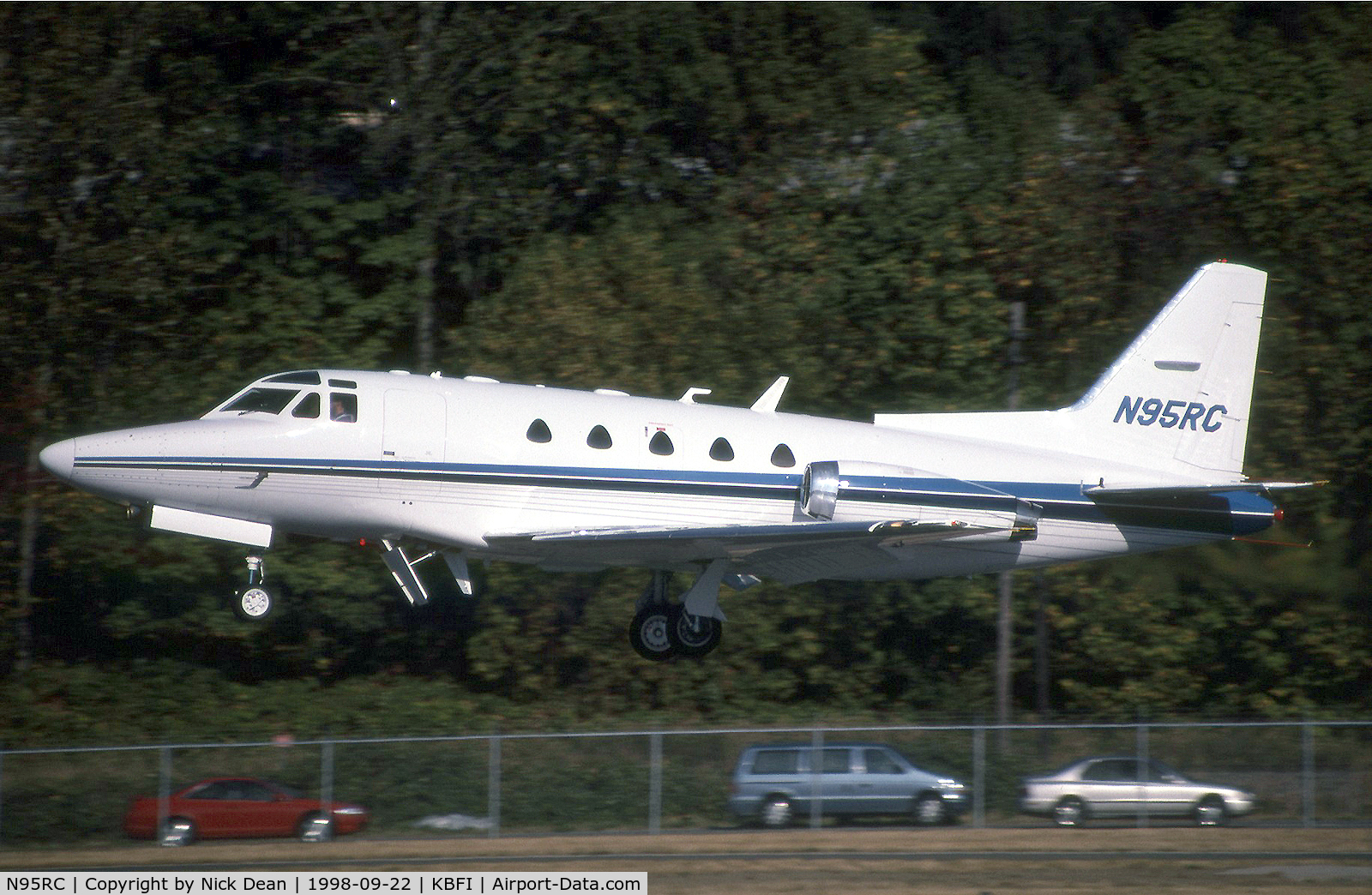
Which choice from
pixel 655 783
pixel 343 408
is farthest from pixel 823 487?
pixel 343 408

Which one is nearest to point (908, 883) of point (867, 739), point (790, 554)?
point (867, 739)

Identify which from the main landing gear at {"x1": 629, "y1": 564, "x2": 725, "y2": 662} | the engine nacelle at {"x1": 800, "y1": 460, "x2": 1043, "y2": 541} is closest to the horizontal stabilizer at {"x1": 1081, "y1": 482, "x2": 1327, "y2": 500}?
the engine nacelle at {"x1": 800, "y1": 460, "x2": 1043, "y2": 541}

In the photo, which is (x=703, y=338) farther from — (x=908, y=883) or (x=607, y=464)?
(x=908, y=883)

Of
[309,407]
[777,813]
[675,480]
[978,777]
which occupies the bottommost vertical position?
[777,813]

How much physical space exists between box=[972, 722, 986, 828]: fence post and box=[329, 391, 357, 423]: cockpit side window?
860 centimetres

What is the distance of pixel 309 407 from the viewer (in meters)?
17.7

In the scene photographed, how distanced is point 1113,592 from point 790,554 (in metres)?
10.5

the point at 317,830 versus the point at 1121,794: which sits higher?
the point at 1121,794

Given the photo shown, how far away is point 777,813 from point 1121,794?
4.26m

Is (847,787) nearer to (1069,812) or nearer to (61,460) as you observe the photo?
(1069,812)

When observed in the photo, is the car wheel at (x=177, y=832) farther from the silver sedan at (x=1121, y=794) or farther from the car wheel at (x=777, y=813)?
the silver sedan at (x=1121, y=794)

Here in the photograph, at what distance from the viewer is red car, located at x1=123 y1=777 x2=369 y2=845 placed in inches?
732

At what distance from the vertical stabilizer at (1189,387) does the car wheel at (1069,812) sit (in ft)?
15.7
